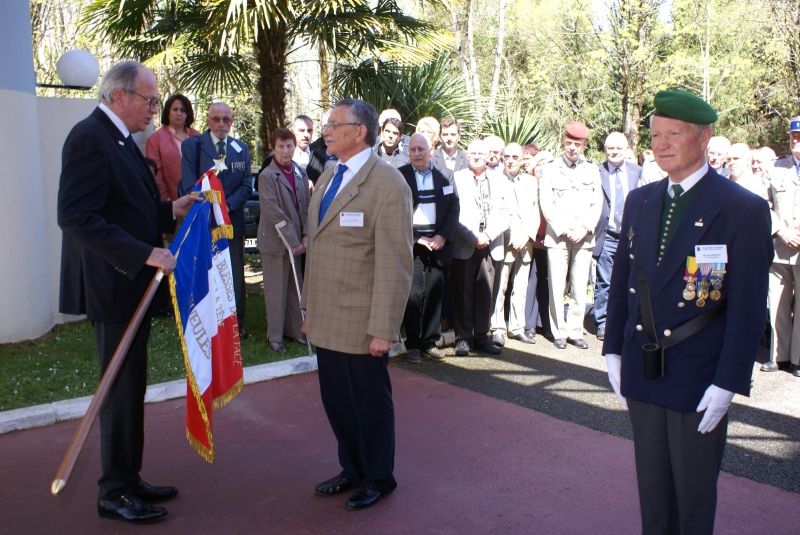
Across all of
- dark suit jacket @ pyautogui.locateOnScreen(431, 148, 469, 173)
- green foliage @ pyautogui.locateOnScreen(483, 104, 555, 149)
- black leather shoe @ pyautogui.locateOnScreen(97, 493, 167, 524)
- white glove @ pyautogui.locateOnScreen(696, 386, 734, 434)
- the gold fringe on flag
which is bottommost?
black leather shoe @ pyautogui.locateOnScreen(97, 493, 167, 524)

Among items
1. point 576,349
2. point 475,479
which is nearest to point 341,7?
point 576,349

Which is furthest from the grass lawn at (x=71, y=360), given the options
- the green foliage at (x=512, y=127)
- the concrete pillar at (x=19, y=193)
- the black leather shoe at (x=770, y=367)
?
the green foliage at (x=512, y=127)

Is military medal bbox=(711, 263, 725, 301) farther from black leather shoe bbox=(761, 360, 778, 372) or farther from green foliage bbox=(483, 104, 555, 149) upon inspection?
green foliage bbox=(483, 104, 555, 149)

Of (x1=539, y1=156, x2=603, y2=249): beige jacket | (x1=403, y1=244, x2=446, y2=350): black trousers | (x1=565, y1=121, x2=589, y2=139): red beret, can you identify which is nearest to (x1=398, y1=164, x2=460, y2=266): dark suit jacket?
(x1=403, y1=244, x2=446, y2=350): black trousers

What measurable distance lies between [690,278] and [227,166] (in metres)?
5.40

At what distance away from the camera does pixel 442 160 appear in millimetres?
7785

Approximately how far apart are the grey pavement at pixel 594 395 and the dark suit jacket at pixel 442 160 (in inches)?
78.0

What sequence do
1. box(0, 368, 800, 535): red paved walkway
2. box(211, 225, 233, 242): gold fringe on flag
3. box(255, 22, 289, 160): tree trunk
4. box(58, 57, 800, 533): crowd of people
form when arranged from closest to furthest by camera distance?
box(58, 57, 800, 533): crowd of people
box(0, 368, 800, 535): red paved walkway
box(211, 225, 233, 242): gold fringe on flag
box(255, 22, 289, 160): tree trunk

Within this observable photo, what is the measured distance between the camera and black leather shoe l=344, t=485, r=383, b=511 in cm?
393

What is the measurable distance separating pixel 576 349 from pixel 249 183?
3879 millimetres

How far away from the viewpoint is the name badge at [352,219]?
3.79m

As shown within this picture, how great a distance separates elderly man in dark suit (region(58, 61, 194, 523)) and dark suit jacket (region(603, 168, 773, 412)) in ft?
7.53

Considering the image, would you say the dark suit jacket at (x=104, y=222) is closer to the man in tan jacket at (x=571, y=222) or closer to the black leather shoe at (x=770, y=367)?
the man in tan jacket at (x=571, y=222)

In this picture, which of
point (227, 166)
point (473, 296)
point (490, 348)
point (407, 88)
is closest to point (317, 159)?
point (227, 166)
